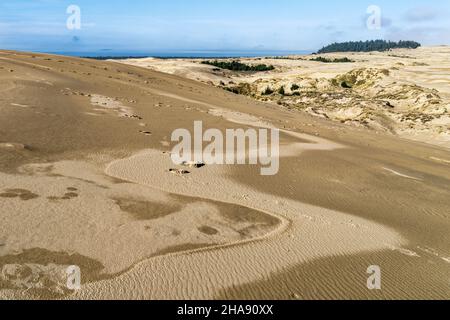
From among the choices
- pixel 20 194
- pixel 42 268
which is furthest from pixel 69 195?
pixel 42 268

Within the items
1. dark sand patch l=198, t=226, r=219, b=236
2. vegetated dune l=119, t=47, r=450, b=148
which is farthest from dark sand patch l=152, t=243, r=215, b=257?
vegetated dune l=119, t=47, r=450, b=148

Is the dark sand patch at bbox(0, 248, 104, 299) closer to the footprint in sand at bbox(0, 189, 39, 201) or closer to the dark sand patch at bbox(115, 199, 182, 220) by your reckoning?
the dark sand patch at bbox(115, 199, 182, 220)

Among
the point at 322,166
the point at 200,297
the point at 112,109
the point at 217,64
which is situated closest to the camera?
the point at 200,297

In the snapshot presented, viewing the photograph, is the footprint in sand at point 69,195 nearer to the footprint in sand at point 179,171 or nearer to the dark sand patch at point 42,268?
the dark sand patch at point 42,268

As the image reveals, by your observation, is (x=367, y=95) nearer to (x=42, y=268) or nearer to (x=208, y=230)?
(x=208, y=230)

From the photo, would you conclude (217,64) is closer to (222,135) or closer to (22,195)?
(222,135)

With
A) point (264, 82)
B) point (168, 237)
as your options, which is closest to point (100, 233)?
point (168, 237)
